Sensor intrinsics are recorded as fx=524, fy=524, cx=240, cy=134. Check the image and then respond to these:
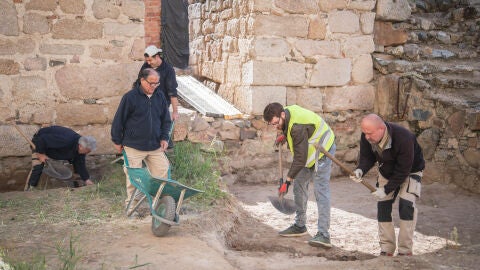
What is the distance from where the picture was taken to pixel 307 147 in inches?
200

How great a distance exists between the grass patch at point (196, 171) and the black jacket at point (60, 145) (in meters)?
1.15

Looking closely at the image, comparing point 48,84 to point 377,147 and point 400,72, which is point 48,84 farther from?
point 400,72

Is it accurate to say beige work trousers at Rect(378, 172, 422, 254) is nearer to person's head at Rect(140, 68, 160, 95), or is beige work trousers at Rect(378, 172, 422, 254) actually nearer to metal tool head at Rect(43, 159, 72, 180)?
person's head at Rect(140, 68, 160, 95)

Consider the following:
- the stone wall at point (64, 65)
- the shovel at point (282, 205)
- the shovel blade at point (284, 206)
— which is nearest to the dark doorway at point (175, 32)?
the stone wall at point (64, 65)

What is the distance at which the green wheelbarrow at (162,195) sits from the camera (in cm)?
456

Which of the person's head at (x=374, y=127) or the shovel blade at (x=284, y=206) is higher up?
the person's head at (x=374, y=127)

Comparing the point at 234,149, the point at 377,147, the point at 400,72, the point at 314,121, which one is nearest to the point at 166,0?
the point at 234,149

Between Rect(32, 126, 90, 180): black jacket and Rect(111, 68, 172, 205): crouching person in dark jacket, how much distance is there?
122 centimetres

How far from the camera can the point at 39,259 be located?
12.7 feet

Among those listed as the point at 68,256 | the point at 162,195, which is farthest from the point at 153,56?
the point at 68,256

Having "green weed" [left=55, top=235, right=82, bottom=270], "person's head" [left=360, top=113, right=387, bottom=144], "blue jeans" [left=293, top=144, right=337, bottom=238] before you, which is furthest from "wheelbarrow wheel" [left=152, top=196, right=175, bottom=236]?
"person's head" [left=360, top=113, right=387, bottom=144]

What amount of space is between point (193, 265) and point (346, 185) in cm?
434

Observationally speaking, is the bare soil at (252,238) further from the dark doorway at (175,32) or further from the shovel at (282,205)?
the dark doorway at (175,32)

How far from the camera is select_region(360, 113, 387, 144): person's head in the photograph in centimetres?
447
